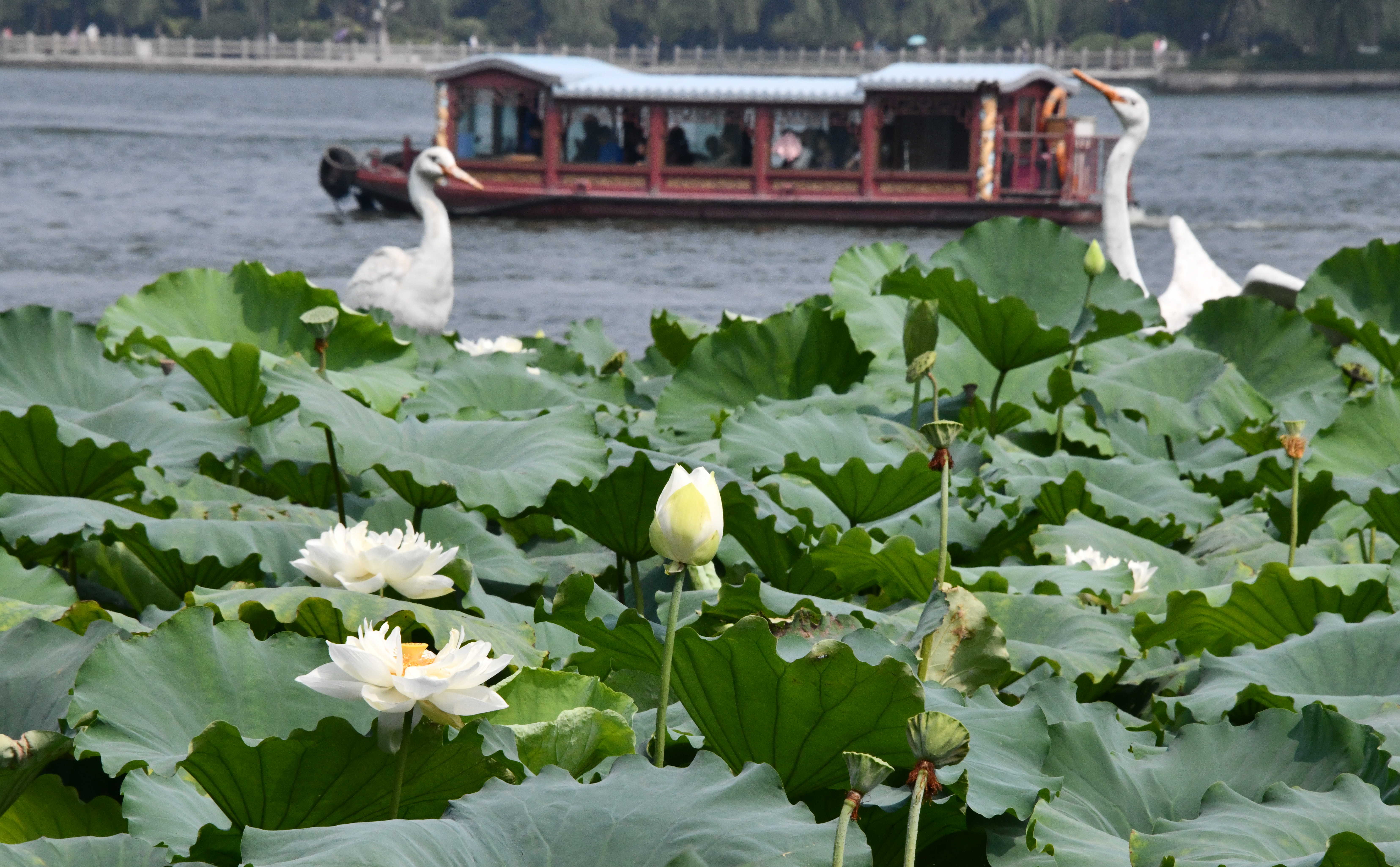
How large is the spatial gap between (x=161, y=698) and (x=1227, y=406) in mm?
2127

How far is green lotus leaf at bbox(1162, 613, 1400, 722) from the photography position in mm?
1421

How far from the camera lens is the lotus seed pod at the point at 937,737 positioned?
84 cm

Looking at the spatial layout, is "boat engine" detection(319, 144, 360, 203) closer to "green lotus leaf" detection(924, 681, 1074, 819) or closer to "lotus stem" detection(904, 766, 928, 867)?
"green lotus leaf" detection(924, 681, 1074, 819)

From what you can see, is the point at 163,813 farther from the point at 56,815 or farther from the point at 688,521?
the point at 688,521

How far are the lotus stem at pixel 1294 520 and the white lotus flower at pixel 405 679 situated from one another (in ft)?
3.36

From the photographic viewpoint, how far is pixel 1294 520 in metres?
1.81

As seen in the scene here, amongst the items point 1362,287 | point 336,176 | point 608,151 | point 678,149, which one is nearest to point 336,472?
point 1362,287

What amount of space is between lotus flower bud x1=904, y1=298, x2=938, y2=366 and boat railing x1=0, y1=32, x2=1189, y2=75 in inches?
2361

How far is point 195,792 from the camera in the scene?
1142mm

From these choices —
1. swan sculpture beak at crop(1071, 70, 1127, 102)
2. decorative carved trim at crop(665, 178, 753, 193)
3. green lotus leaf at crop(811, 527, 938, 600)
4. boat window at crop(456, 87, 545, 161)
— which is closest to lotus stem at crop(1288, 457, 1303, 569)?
green lotus leaf at crop(811, 527, 938, 600)

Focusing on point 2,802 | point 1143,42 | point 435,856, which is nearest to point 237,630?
point 2,802

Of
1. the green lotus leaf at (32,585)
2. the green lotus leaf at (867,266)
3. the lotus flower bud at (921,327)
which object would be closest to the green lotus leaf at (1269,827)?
the lotus flower bud at (921,327)

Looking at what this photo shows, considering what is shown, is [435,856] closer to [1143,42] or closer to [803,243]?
[803,243]

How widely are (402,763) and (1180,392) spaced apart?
2.16 m
